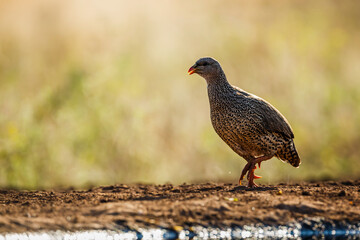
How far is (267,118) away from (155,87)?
651cm

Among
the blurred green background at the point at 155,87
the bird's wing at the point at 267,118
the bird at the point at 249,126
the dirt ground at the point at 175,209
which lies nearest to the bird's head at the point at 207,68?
the bird at the point at 249,126

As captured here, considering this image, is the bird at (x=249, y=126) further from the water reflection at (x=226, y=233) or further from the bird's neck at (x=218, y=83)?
the water reflection at (x=226, y=233)

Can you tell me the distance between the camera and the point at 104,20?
48.8 feet

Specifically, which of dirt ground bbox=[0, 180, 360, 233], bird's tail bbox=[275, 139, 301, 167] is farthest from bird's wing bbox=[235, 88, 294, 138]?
dirt ground bbox=[0, 180, 360, 233]

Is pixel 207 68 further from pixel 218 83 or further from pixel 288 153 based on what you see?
pixel 288 153

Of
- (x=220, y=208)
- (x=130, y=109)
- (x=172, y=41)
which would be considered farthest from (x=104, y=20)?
(x=220, y=208)

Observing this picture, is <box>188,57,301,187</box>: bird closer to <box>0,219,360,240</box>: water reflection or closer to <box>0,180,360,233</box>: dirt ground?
<box>0,180,360,233</box>: dirt ground

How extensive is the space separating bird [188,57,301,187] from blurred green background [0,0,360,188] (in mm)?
2195

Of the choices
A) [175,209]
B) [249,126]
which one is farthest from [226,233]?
[249,126]

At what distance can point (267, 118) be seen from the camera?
7.45 meters

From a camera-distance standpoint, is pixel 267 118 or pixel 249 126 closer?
pixel 249 126

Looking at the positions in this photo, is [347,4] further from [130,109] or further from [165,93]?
[130,109]

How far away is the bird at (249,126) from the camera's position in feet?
24.0

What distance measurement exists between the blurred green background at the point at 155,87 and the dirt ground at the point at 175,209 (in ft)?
10.5
